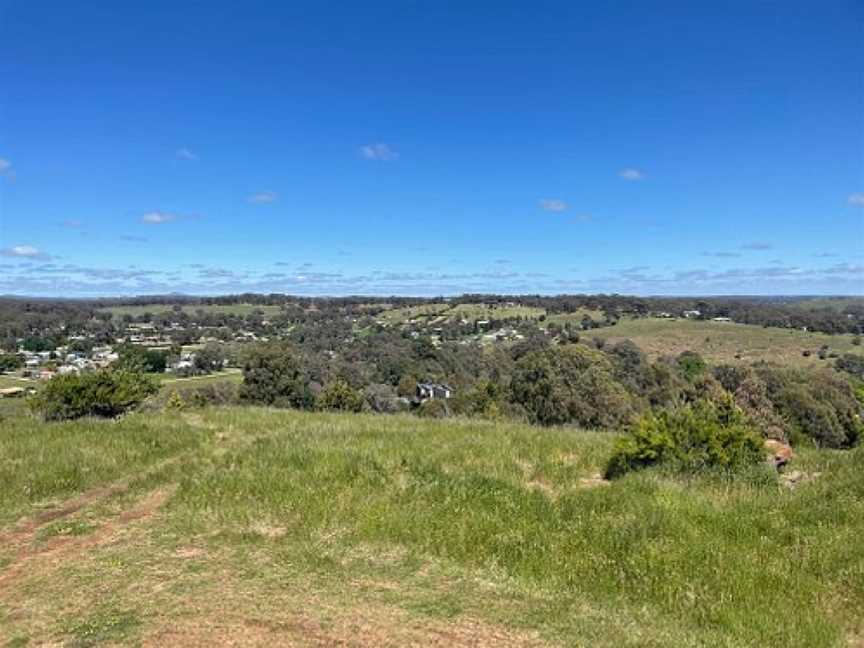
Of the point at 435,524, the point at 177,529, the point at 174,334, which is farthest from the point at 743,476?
the point at 174,334

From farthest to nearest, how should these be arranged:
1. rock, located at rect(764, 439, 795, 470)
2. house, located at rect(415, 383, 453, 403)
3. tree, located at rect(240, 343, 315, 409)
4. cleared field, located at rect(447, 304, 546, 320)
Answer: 1. cleared field, located at rect(447, 304, 546, 320)
2. house, located at rect(415, 383, 453, 403)
3. tree, located at rect(240, 343, 315, 409)
4. rock, located at rect(764, 439, 795, 470)

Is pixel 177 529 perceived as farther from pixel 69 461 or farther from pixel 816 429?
pixel 816 429

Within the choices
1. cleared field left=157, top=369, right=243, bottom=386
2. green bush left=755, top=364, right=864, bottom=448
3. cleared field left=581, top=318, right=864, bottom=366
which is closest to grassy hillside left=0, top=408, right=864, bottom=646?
green bush left=755, top=364, right=864, bottom=448

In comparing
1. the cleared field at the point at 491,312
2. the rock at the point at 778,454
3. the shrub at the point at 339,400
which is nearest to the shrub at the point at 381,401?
the shrub at the point at 339,400

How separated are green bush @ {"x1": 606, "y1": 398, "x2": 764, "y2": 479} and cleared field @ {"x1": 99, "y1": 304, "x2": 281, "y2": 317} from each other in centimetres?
12160

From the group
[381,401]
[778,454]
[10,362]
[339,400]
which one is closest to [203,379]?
[10,362]

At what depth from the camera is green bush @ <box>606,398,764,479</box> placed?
10.7m

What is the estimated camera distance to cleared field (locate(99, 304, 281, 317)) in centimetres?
13112

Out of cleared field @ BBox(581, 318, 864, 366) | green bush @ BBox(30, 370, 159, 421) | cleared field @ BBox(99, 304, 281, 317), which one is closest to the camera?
green bush @ BBox(30, 370, 159, 421)

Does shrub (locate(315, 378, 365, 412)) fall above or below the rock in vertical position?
below

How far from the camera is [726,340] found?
9256cm

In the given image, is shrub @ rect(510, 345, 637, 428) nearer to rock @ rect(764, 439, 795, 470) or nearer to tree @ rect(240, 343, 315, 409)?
tree @ rect(240, 343, 315, 409)

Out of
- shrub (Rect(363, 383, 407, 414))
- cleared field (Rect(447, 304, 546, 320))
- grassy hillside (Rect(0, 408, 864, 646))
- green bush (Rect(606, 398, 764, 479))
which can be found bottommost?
shrub (Rect(363, 383, 407, 414))

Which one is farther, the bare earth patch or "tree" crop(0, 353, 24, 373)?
"tree" crop(0, 353, 24, 373)
